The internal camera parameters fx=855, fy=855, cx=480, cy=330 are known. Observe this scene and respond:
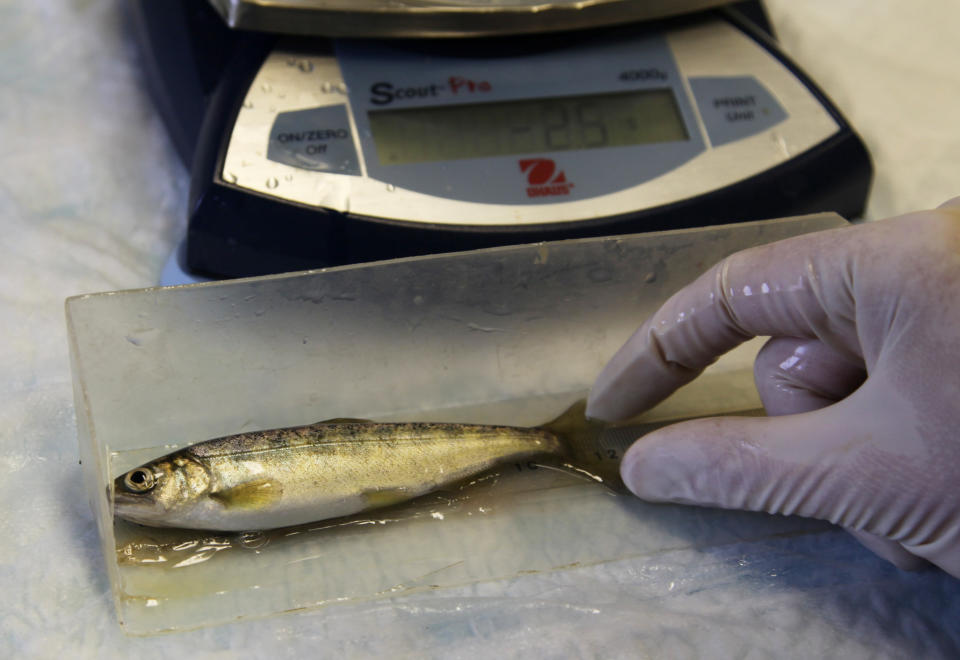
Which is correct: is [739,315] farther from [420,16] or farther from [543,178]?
[420,16]

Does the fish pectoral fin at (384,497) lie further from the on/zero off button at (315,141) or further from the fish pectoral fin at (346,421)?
the on/zero off button at (315,141)

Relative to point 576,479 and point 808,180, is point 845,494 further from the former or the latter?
point 808,180

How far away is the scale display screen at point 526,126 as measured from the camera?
49.3 inches

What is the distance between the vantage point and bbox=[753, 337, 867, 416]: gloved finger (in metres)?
1.04

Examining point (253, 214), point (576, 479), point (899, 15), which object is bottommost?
point (576, 479)

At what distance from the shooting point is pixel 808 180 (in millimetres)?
1299

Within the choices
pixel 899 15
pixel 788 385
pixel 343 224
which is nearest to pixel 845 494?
pixel 788 385

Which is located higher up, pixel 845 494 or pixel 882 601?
pixel 845 494

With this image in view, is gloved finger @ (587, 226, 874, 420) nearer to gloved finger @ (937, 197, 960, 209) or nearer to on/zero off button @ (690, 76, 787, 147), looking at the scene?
gloved finger @ (937, 197, 960, 209)

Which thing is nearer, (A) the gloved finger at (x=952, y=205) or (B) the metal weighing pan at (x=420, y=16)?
(A) the gloved finger at (x=952, y=205)

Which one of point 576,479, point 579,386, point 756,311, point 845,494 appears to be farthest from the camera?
point 579,386

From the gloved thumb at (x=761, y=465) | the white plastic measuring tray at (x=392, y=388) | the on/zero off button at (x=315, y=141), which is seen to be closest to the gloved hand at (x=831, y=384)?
the gloved thumb at (x=761, y=465)

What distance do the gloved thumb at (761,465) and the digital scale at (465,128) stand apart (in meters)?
0.35

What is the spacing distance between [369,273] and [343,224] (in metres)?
0.10
